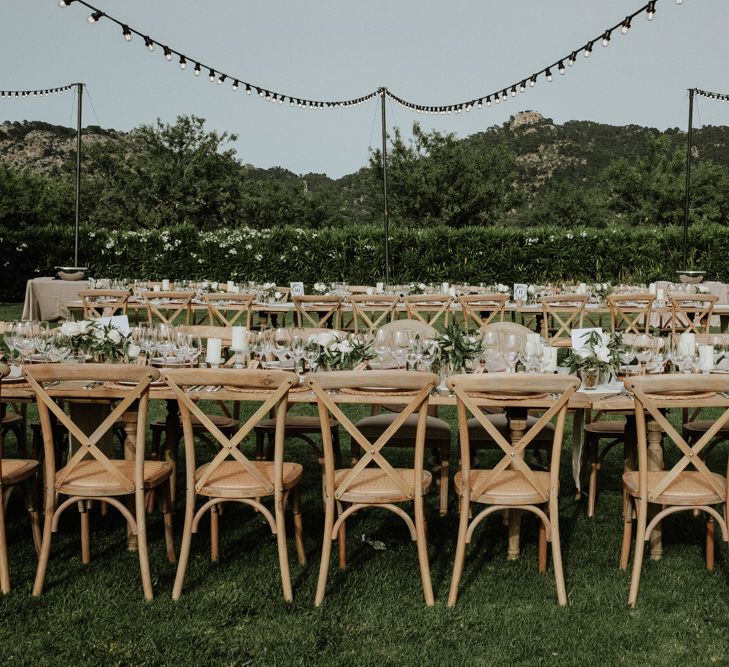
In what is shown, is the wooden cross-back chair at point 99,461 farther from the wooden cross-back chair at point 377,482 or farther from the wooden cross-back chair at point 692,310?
the wooden cross-back chair at point 692,310

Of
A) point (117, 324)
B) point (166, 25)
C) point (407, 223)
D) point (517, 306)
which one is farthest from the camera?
point (407, 223)

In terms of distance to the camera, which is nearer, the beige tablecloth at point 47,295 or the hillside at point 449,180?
the beige tablecloth at point 47,295

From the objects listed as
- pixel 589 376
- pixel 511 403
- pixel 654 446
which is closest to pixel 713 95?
pixel 589 376

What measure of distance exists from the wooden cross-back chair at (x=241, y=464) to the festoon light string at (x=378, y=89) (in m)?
4.65

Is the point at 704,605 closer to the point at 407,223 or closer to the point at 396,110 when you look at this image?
the point at 396,110

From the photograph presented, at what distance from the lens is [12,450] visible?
5680 millimetres

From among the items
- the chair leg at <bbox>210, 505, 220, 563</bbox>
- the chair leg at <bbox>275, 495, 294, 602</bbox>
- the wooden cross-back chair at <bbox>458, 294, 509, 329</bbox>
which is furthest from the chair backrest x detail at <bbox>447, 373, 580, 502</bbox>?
the wooden cross-back chair at <bbox>458, 294, 509, 329</bbox>

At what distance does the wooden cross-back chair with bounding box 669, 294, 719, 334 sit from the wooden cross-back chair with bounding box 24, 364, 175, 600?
5.52m

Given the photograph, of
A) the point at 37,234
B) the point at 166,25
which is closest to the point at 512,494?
the point at 166,25

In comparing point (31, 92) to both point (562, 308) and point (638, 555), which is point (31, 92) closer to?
point (562, 308)

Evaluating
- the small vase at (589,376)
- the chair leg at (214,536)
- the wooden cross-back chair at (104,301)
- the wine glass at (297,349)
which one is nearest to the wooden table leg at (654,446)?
the small vase at (589,376)

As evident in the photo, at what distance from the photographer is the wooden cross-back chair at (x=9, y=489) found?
11.0ft

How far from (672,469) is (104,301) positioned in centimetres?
699

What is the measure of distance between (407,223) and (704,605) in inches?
1374
